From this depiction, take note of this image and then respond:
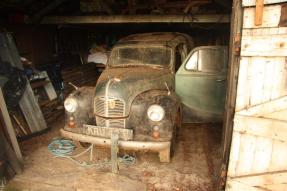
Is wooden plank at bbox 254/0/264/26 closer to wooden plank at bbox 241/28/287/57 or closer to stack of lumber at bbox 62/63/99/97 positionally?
wooden plank at bbox 241/28/287/57

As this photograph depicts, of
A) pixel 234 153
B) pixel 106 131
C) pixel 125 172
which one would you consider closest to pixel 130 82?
pixel 106 131

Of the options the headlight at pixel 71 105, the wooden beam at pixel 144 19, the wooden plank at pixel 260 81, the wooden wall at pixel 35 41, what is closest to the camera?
A: the wooden plank at pixel 260 81

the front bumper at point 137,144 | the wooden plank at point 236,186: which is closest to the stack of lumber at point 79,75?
the front bumper at point 137,144

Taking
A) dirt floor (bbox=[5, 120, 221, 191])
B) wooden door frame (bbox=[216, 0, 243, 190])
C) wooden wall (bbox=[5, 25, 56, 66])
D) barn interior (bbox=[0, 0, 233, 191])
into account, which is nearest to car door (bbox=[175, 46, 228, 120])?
barn interior (bbox=[0, 0, 233, 191])

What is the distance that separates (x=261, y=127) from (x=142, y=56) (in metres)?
2.95

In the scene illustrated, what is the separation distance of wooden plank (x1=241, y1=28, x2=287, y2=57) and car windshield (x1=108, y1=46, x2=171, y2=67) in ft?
7.95

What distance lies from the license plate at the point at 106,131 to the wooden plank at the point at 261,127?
1.62 metres

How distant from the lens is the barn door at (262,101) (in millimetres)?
2547

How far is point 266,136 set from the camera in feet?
9.05

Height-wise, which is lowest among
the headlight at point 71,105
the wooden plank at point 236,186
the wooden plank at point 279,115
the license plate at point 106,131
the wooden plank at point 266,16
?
the wooden plank at point 236,186

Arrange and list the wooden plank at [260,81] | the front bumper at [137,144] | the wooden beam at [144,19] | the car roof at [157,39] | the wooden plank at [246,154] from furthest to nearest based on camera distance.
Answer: the wooden beam at [144,19] < the car roof at [157,39] < the front bumper at [137,144] < the wooden plank at [246,154] < the wooden plank at [260,81]

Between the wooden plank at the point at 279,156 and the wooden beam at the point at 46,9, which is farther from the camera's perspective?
the wooden beam at the point at 46,9

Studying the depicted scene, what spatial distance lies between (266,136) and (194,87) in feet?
9.07

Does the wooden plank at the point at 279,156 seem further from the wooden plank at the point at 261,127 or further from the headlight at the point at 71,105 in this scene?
the headlight at the point at 71,105
